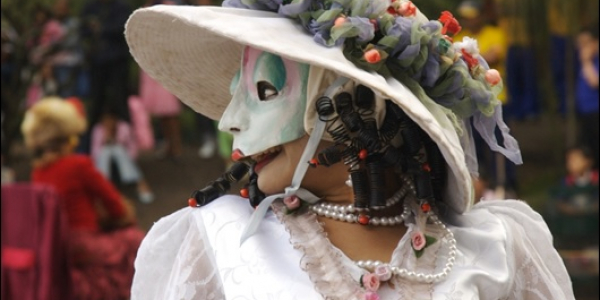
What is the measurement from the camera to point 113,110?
9.98 meters

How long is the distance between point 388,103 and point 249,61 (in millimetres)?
343

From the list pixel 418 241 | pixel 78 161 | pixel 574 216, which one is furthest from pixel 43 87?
pixel 418 241

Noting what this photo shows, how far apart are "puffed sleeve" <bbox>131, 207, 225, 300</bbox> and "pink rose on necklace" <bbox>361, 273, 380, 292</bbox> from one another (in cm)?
33

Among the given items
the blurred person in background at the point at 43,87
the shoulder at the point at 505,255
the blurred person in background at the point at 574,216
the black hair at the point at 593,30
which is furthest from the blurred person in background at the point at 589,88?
the shoulder at the point at 505,255

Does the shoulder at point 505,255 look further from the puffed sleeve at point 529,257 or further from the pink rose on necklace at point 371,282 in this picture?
the pink rose on necklace at point 371,282

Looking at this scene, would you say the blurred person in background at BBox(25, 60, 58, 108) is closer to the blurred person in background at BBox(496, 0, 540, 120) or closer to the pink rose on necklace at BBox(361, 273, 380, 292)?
the blurred person in background at BBox(496, 0, 540, 120)

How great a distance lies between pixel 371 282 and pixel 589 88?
19.4ft

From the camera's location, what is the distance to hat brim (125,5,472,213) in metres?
2.64

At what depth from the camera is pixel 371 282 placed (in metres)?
2.74

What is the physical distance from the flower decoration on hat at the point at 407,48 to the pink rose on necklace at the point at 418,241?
29cm

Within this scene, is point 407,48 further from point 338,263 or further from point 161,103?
point 161,103

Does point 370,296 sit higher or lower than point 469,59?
lower

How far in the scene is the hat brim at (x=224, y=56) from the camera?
2637mm

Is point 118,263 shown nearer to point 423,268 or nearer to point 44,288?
point 44,288
